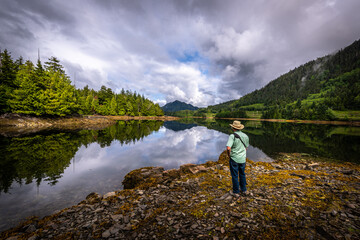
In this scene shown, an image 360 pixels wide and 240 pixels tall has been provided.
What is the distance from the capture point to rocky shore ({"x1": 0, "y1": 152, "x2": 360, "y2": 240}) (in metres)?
5.11

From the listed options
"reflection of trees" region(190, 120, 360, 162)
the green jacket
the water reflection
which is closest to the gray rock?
the water reflection

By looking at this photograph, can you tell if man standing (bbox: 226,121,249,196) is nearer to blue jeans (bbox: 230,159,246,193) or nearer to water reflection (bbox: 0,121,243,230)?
blue jeans (bbox: 230,159,246,193)

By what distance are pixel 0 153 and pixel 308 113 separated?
194324 mm

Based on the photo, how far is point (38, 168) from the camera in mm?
13539

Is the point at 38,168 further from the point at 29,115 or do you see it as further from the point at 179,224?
the point at 29,115

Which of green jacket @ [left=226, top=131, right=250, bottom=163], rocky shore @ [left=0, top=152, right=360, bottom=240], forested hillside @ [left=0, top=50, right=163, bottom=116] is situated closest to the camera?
rocky shore @ [left=0, top=152, right=360, bottom=240]

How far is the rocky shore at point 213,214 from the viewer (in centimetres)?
511

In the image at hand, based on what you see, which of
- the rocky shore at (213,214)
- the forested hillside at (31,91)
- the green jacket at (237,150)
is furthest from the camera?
the forested hillside at (31,91)

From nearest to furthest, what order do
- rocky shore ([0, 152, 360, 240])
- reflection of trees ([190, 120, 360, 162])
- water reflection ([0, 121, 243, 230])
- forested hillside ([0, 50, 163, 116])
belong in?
rocky shore ([0, 152, 360, 240]), water reflection ([0, 121, 243, 230]), reflection of trees ([190, 120, 360, 162]), forested hillside ([0, 50, 163, 116])

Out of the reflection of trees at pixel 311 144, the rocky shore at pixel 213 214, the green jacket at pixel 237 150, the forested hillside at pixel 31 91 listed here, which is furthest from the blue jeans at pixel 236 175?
the forested hillside at pixel 31 91

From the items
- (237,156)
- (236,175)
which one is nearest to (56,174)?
(236,175)

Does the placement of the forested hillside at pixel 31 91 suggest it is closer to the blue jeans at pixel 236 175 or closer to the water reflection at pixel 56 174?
the water reflection at pixel 56 174

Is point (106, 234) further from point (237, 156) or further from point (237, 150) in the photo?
point (237, 150)

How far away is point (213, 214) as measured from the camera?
6.19 meters
